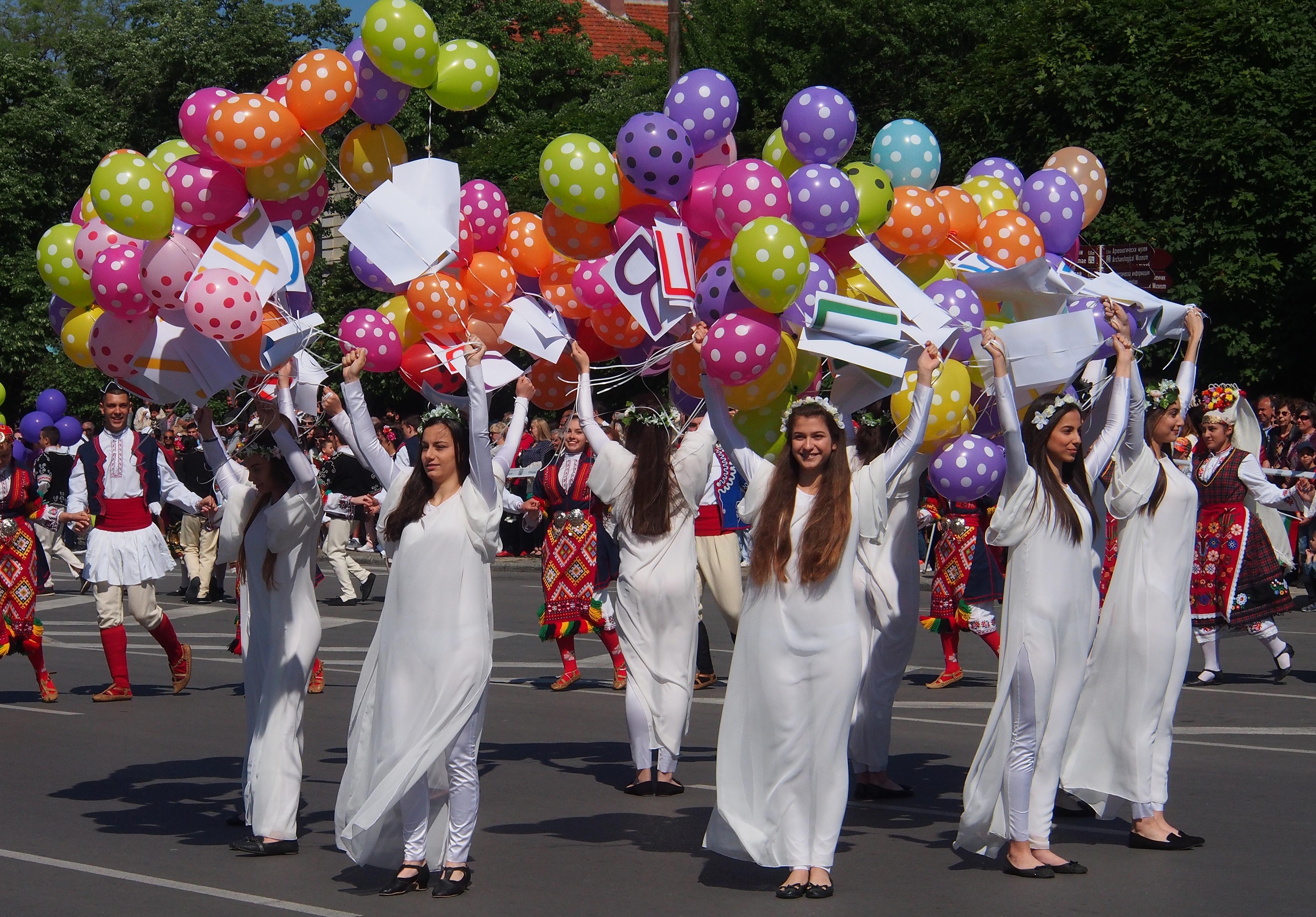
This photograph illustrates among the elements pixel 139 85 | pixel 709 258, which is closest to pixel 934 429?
pixel 709 258

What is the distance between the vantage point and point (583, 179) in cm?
677

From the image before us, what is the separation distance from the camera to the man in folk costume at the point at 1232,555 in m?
11.5

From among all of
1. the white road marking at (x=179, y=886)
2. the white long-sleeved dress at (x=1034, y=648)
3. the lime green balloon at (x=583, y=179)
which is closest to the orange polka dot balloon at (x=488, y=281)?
the lime green balloon at (x=583, y=179)

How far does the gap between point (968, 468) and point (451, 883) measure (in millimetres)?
2645

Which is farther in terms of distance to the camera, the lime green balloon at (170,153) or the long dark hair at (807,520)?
the lime green balloon at (170,153)

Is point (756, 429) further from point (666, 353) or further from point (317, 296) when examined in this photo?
point (317, 296)

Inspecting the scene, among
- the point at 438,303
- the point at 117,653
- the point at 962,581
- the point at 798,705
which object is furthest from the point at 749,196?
the point at 117,653

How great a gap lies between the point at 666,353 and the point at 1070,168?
7.93ft

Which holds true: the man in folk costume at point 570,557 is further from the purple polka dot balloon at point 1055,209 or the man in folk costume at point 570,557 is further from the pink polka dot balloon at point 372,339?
the purple polka dot balloon at point 1055,209

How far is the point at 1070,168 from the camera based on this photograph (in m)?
7.86

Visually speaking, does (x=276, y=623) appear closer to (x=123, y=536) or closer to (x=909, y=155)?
(x=909, y=155)

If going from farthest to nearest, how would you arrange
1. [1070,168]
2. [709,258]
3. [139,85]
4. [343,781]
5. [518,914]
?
[139,85] → [1070,168] → [709,258] → [343,781] → [518,914]

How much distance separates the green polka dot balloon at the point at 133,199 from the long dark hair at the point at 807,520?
2.69 meters

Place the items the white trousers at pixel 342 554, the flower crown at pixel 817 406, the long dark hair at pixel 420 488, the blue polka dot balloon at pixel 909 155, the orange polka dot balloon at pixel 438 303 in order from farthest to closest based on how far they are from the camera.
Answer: the white trousers at pixel 342 554, the blue polka dot balloon at pixel 909 155, the orange polka dot balloon at pixel 438 303, the long dark hair at pixel 420 488, the flower crown at pixel 817 406
